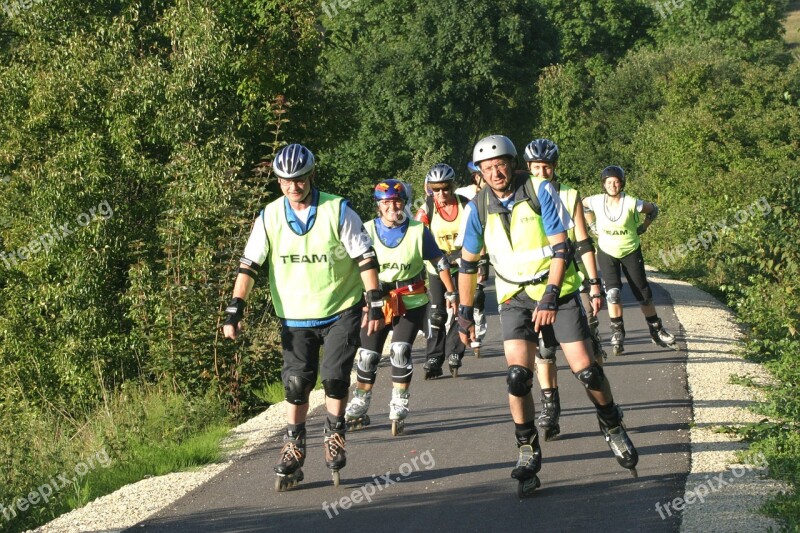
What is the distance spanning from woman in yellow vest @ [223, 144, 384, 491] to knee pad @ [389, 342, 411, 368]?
1.79m

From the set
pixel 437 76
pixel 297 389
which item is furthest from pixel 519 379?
pixel 437 76

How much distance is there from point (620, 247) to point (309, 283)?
6.53 m

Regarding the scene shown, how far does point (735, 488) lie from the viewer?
696 cm

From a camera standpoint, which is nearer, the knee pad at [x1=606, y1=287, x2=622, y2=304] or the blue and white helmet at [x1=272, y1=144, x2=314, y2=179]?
the blue and white helmet at [x1=272, y1=144, x2=314, y2=179]

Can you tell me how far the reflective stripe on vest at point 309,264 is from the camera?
24.6 ft

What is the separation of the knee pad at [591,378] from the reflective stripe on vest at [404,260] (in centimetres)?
279

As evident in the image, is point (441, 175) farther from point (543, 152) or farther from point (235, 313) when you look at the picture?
point (235, 313)

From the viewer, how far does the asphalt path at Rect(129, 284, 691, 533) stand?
6742mm

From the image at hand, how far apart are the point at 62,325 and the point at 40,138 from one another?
3578 millimetres

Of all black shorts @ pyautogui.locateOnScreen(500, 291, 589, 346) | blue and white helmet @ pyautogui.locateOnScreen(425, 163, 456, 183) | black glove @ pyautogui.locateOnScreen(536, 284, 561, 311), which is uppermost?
blue and white helmet @ pyautogui.locateOnScreen(425, 163, 456, 183)

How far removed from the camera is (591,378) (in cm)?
716

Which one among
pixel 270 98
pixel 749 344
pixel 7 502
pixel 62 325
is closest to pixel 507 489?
pixel 7 502

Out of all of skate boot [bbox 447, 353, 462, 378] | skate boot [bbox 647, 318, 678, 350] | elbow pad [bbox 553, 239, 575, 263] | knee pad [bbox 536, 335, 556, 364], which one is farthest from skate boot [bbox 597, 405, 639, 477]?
skate boot [bbox 647, 318, 678, 350]

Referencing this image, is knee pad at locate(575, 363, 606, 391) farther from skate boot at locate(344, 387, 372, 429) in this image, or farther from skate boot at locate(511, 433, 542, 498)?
skate boot at locate(344, 387, 372, 429)
